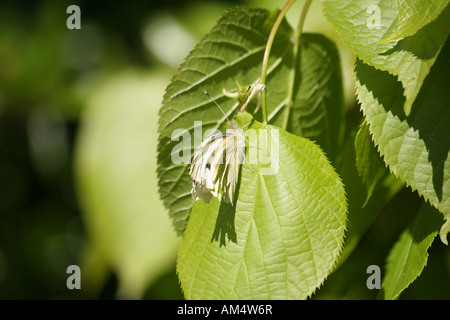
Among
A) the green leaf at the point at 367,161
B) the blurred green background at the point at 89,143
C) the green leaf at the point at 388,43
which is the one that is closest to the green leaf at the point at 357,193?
the green leaf at the point at 367,161

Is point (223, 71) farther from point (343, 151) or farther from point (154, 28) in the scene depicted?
point (154, 28)

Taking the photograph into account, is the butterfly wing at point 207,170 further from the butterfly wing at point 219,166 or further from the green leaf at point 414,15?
the green leaf at point 414,15

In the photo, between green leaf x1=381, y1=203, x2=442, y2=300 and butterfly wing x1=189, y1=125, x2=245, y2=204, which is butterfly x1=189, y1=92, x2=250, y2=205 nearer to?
butterfly wing x1=189, y1=125, x2=245, y2=204

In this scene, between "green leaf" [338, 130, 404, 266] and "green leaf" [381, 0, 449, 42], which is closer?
"green leaf" [381, 0, 449, 42]

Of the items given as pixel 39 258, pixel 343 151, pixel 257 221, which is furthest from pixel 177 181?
pixel 39 258

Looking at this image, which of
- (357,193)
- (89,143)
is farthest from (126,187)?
(357,193)

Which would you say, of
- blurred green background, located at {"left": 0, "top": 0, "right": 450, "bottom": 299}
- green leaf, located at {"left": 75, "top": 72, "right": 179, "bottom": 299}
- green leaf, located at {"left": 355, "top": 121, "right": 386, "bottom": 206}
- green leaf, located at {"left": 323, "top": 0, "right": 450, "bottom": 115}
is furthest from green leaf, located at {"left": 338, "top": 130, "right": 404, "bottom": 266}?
green leaf, located at {"left": 75, "top": 72, "right": 179, "bottom": 299}

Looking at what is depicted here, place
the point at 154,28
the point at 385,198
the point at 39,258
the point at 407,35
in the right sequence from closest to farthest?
the point at 407,35 → the point at 385,198 → the point at 154,28 → the point at 39,258
